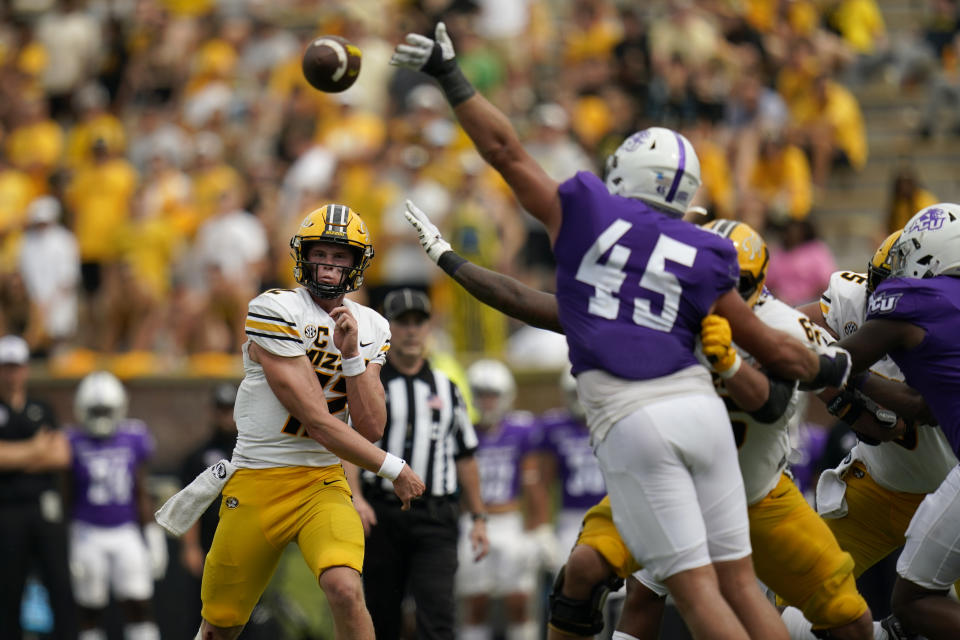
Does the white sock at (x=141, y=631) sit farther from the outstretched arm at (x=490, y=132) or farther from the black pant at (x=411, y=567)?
the outstretched arm at (x=490, y=132)

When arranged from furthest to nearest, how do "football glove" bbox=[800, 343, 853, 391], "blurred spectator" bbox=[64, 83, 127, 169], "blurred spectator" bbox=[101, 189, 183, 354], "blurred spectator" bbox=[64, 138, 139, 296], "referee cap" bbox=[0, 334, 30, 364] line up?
1. "blurred spectator" bbox=[64, 83, 127, 169]
2. "blurred spectator" bbox=[64, 138, 139, 296]
3. "blurred spectator" bbox=[101, 189, 183, 354]
4. "referee cap" bbox=[0, 334, 30, 364]
5. "football glove" bbox=[800, 343, 853, 391]

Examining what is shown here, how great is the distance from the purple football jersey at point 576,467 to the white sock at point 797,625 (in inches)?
153

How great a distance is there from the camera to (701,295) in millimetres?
5297

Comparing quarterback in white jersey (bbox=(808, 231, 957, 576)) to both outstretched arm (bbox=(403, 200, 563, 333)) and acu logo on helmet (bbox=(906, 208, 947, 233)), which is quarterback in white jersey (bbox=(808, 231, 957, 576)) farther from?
outstretched arm (bbox=(403, 200, 563, 333))

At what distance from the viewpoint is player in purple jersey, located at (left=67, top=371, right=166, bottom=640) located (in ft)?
34.6

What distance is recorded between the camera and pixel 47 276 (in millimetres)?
13000

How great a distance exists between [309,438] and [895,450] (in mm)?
2620

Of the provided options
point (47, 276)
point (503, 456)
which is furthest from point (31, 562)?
point (503, 456)

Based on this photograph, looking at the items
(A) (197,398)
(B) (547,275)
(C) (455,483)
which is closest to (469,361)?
(B) (547,275)

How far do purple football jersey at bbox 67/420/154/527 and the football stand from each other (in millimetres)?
5267

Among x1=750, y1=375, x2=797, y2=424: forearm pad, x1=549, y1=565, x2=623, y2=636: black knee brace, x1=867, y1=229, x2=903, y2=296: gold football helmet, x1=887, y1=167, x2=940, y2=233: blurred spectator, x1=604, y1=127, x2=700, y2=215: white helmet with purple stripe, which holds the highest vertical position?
x1=887, y1=167, x2=940, y2=233: blurred spectator

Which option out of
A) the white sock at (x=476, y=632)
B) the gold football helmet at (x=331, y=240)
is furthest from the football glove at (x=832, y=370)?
the white sock at (x=476, y=632)

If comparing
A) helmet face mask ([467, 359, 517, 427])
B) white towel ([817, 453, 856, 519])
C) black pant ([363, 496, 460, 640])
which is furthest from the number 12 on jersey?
helmet face mask ([467, 359, 517, 427])

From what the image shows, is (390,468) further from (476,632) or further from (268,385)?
(476,632)
